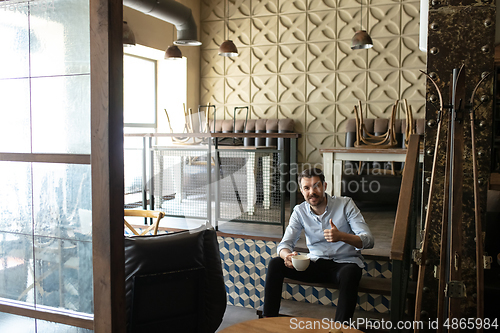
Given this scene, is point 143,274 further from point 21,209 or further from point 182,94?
point 182,94

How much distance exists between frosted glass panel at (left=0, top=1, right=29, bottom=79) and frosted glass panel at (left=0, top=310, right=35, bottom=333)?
1.01 metres

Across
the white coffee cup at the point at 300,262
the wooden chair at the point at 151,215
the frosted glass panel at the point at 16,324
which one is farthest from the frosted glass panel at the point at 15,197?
the wooden chair at the point at 151,215

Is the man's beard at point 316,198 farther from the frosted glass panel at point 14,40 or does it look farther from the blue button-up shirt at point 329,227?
the frosted glass panel at point 14,40

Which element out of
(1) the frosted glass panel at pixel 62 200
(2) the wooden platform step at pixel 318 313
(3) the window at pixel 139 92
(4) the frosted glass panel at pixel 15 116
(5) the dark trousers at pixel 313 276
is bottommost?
(2) the wooden platform step at pixel 318 313

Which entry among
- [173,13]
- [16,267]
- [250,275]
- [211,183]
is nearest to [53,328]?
[16,267]

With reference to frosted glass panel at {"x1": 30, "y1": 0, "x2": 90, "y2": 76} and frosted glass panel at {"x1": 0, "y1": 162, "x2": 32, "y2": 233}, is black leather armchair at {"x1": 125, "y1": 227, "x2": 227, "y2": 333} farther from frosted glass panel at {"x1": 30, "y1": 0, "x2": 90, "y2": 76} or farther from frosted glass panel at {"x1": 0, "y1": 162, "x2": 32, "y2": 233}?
frosted glass panel at {"x1": 30, "y1": 0, "x2": 90, "y2": 76}

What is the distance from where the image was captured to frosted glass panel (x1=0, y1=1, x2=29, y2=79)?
1.75m

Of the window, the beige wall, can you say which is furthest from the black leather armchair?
the window

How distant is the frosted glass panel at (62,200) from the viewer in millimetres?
1662

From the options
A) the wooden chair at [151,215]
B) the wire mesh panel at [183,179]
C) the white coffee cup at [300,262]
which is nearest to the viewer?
the white coffee cup at [300,262]

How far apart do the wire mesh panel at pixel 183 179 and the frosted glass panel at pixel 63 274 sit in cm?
256

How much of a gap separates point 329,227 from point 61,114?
2.12 metres

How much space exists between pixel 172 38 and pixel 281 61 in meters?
1.85

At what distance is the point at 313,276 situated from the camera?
3.05m
